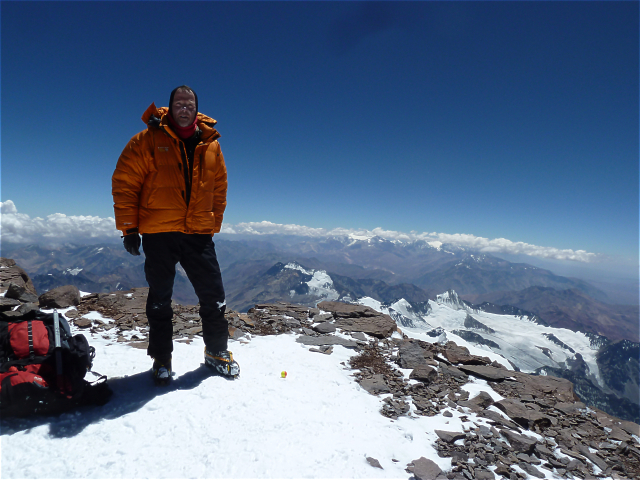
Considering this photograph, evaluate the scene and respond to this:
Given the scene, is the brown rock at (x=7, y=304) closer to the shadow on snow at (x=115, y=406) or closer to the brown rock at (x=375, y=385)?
the shadow on snow at (x=115, y=406)

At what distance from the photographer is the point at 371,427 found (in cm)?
501

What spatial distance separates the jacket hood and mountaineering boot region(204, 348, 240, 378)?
4.38m

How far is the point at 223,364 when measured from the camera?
5.70 metres

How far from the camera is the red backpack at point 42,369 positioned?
3521mm

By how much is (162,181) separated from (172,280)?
1808 mm

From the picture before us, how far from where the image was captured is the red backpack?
3.52 meters

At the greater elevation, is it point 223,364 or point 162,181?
point 162,181

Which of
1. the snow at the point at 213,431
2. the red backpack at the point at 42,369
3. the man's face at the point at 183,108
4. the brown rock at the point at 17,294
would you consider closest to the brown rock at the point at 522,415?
the snow at the point at 213,431

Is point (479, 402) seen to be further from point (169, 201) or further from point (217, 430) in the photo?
point (169, 201)

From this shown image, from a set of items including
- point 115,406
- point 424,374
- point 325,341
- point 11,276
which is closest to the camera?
point 115,406

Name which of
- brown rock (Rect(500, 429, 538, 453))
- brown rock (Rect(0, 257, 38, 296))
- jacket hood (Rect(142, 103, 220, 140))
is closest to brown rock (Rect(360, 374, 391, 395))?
brown rock (Rect(500, 429, 538, 453))

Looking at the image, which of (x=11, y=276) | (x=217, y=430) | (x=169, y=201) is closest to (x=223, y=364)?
(x=217, y=430)

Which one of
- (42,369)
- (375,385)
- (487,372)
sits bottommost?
(487,372)

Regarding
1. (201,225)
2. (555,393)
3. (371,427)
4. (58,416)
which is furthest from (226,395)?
(555,393)
